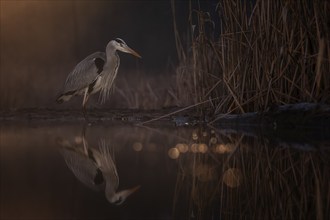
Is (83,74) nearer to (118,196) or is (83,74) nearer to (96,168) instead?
(96,168)

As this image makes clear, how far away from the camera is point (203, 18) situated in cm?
448

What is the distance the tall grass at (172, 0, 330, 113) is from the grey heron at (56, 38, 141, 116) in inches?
83.3

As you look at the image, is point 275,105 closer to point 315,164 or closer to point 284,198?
point 315,164

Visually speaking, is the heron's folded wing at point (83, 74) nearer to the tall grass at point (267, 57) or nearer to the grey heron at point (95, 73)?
the grey heron at point (95, 73)

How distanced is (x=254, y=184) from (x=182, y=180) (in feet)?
0.77

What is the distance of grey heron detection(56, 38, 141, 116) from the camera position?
259 inches

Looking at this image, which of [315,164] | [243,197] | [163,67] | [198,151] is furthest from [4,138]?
[163,67]

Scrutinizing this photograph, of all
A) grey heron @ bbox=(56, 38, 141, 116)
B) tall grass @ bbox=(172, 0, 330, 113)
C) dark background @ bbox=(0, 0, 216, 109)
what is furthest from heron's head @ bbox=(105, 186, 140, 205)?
dark background @ bbox=(0, 0, 216, 109)

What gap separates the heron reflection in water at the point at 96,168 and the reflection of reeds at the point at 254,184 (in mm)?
174

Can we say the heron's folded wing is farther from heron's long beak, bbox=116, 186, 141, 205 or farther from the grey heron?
heron's long beak, bbox=116, 186, 141, 205

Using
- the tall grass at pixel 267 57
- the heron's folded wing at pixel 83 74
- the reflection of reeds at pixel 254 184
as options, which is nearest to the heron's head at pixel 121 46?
the heron's folded wing at pixel 83 74

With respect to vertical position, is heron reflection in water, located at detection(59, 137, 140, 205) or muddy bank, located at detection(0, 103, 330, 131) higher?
muddy bank, located at detection(0, 103, 330, 131)

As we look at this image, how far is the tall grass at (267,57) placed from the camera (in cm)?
359

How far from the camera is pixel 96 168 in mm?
2348
